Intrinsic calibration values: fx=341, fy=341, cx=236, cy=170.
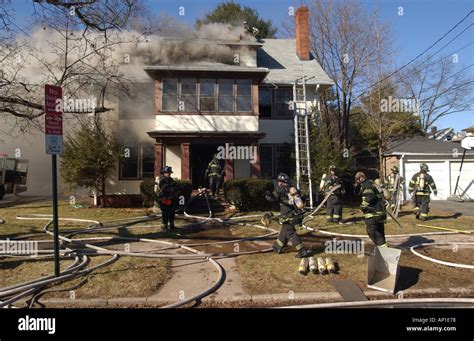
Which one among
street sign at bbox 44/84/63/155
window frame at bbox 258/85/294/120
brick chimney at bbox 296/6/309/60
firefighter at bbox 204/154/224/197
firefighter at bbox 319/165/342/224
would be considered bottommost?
firefighter at bbox 319/165/342/224

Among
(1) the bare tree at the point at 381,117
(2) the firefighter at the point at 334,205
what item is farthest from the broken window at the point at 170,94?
(1) the bare tree at the point at 381,117

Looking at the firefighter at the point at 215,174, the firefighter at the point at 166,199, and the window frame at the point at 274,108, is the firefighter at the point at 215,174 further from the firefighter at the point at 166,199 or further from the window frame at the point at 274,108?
the window frame at the point at 274,108

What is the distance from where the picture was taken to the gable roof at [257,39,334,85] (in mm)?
17500

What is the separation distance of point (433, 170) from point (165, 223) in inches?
579

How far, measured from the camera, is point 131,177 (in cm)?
1622

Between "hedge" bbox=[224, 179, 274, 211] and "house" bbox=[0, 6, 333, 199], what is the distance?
1708mm

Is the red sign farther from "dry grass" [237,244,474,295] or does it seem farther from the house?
A: the house

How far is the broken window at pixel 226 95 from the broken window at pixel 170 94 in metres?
1.91

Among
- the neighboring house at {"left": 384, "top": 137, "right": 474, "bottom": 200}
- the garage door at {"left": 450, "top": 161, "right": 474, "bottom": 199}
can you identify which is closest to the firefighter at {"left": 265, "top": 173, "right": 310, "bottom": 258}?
the neighboring house at {"left": 384, "top": 137, "right": 474, "bottom": 200}

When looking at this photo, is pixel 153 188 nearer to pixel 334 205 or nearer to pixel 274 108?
pixel 334 205

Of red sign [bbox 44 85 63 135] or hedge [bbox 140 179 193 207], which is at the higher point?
red sign [bbox 44 85 63 135]

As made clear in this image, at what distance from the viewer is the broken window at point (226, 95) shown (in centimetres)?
1496

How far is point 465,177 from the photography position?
17.6 metres
